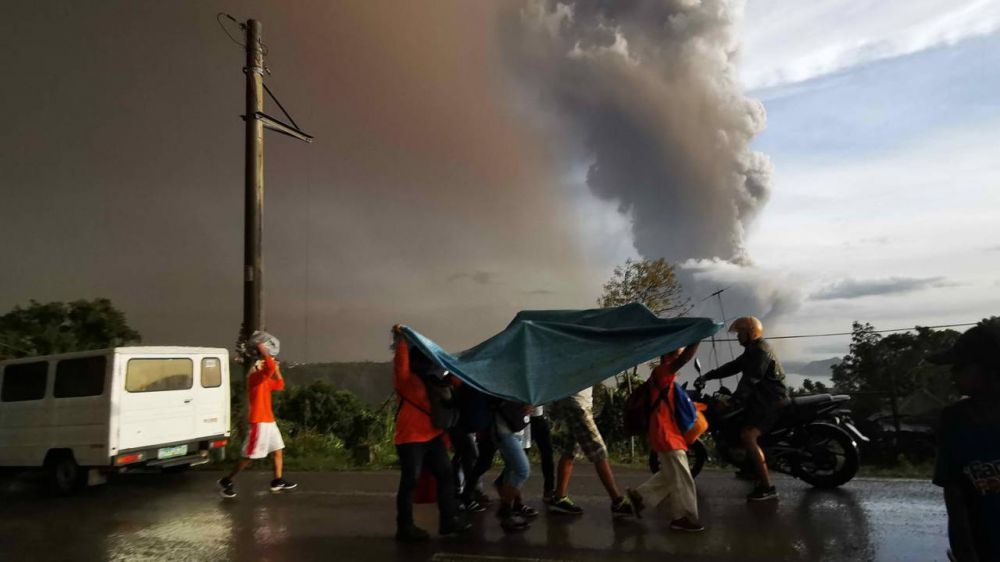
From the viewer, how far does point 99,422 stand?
8602 mm

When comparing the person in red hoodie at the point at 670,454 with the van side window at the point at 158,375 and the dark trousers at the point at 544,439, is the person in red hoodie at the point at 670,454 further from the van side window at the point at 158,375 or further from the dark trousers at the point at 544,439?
the van side window at the point at 158,375

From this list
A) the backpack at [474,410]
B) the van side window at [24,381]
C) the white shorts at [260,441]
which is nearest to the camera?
the backpack at [474,410]

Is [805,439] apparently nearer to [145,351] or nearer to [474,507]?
Result: [474,507]

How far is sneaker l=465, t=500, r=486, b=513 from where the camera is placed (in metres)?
6.63

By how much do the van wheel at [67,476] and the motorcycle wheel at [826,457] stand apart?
8.76 m

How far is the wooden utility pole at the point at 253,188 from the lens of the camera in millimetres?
11156

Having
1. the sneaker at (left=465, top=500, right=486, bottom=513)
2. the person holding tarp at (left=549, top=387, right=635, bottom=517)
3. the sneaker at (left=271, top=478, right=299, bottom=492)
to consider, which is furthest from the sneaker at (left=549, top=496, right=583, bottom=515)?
the sneaker at (left=271, top=478, right=299, bottom=492)

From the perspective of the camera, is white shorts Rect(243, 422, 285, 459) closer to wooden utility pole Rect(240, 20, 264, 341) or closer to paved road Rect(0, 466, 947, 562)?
paved road Rect(0, 466, 947, 562)

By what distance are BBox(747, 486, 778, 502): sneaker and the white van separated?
7.37 metres

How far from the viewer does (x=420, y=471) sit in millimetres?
5625

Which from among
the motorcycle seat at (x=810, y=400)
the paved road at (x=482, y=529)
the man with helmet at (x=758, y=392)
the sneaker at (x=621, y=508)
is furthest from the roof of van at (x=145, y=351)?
the motorcycle seat at (x=810, y=400)

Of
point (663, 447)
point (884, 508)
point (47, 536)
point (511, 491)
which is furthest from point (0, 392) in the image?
point (884, 508)

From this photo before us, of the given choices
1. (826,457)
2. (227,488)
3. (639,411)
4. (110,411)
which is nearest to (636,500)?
(639,411)

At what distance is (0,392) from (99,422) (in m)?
2.53
